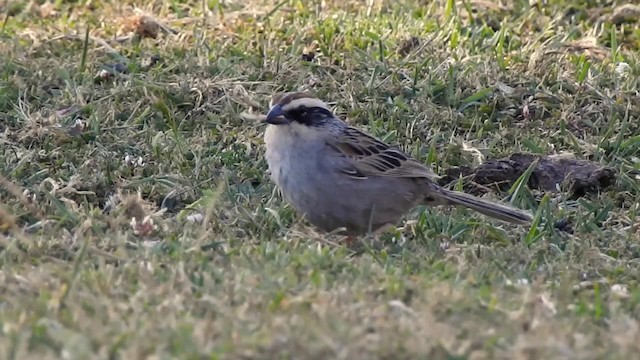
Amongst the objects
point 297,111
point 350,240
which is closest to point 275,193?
point 297,111

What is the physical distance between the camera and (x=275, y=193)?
7.69 metres

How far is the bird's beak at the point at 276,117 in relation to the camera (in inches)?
276

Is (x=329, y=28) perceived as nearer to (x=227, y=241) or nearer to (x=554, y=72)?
(x=554, y=72)

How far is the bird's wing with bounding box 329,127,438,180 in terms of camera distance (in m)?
7.14

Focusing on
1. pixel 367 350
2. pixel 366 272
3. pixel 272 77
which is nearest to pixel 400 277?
pixel 366 272

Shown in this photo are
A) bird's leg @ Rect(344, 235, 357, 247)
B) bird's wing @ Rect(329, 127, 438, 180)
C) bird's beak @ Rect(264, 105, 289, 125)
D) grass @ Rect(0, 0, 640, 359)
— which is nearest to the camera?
grass @ Rect(0, 0, 640, 359)

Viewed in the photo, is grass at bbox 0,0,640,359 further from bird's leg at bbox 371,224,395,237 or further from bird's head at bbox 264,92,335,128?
bird's head at bbox 264,92,335,128

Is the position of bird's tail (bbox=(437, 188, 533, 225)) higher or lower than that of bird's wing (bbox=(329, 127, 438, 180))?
lower

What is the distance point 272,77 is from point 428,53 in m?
1.16

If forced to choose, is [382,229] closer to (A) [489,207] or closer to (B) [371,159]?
(B) [371,159]

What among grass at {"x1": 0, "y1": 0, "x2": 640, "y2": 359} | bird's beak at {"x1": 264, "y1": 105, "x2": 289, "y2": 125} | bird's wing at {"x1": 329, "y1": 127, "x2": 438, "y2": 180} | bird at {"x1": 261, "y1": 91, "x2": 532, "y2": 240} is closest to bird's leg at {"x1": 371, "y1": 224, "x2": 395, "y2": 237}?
bird at {"x1": 261, "y1": 91, "x2": 532, "y2": 240}

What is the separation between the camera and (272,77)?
915 centimetres

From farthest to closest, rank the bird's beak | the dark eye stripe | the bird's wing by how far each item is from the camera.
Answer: the dark eye stripe
the bird's wing
the bird's beak

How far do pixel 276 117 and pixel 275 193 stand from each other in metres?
0.78
